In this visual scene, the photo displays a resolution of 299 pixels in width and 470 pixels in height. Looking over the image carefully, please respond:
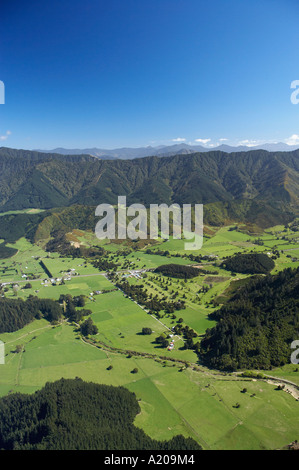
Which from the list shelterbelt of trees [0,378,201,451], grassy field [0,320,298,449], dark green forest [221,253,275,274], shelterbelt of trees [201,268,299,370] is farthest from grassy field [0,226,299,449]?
dark green forest [221,253,275,274]

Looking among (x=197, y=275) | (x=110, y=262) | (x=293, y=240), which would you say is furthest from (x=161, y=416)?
(x=293, y=240)

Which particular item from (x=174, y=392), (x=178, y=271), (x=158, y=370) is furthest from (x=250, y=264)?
(x=174, y=392)

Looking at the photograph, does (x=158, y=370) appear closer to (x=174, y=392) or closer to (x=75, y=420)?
(x=174, y=392)

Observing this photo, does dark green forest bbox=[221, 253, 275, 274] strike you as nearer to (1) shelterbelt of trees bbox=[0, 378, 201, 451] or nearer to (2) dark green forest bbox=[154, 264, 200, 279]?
(2) dark green forest bbox=[154, 264, 200, 279]

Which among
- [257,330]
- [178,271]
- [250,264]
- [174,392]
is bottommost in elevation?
[174,392]

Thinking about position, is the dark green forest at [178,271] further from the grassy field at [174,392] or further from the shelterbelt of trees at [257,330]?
the grassy field at [174,392]
